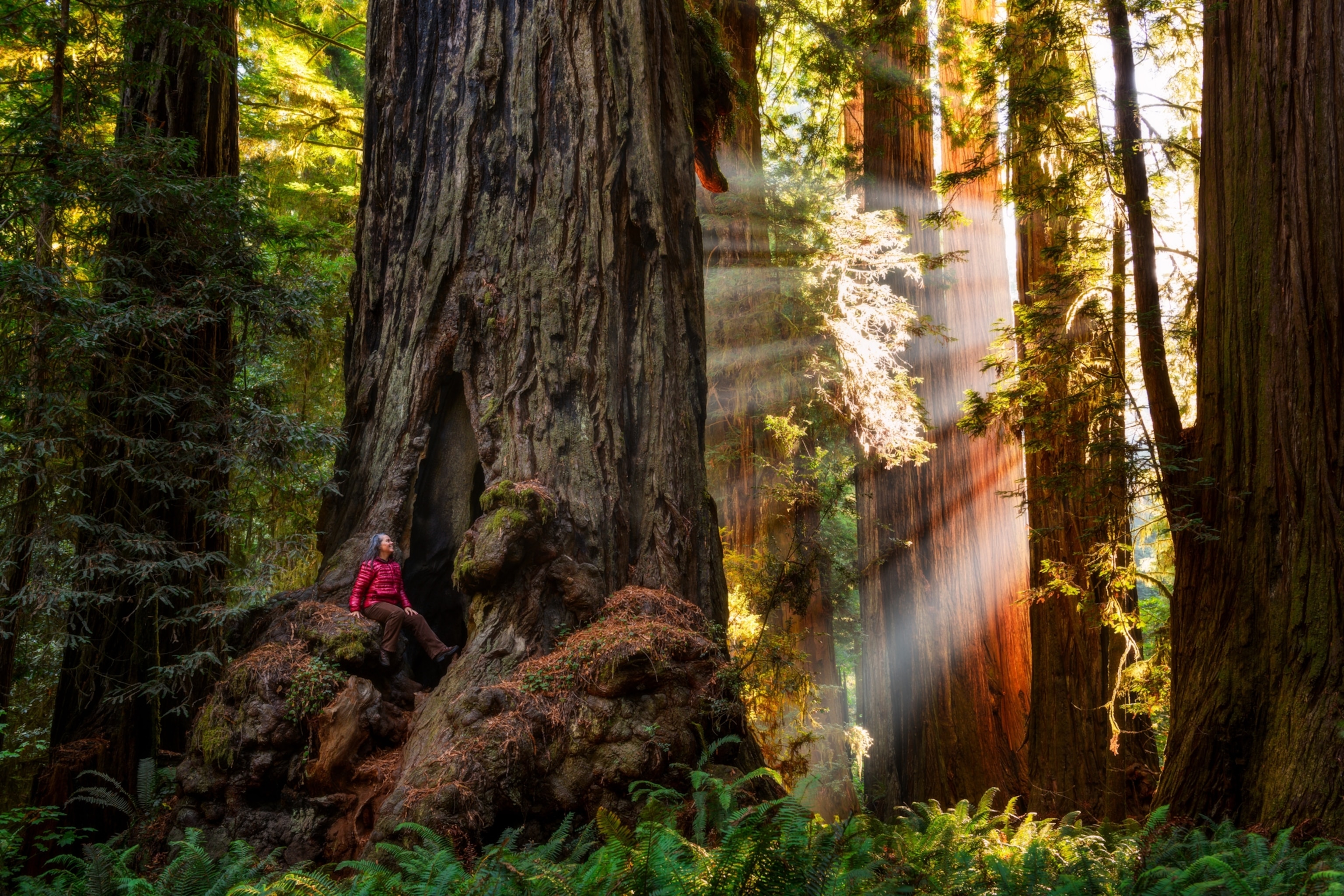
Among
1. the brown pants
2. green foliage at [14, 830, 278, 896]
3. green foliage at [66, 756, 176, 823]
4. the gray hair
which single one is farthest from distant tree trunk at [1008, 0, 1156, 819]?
green foliage at [66, 756, 176, 823]

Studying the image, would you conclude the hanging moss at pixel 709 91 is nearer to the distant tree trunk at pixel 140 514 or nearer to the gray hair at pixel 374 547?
the distant tree trunk at pixel 140 514

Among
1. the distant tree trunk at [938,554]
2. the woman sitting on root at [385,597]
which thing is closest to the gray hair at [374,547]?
the woman sitting on root at [385,597]

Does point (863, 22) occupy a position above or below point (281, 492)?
above

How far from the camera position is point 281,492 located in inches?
277

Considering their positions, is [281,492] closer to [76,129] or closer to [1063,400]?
[76,129]

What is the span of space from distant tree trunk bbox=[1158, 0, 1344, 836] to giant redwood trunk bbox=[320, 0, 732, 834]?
3.27m

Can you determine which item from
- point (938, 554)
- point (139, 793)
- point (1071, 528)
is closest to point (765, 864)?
point (139, 793)

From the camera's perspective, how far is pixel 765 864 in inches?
133

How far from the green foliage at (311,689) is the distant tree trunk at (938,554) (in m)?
7.75

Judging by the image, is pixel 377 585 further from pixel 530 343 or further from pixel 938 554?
pixel 938 554

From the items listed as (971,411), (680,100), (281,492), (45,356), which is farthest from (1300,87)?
(45,356)

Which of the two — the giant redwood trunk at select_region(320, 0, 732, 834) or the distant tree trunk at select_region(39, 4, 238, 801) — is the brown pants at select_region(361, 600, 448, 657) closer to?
the giant redwood trunk at select_region(320, 0, 732, 834)

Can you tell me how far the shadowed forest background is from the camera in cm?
508

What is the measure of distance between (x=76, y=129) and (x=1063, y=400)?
8.31 metres
